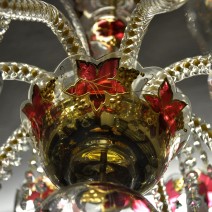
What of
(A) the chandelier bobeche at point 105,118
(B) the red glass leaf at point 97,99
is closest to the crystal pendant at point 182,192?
(A) the chandelier bobeche at point 105,118

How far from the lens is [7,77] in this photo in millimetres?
1037

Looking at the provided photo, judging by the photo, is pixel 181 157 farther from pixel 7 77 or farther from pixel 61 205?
pixel 61 205

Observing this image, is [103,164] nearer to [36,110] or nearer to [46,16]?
[36,110]

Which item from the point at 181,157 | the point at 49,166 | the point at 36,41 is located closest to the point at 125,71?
the point at 49,166

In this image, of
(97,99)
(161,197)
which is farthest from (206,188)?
(97,99)

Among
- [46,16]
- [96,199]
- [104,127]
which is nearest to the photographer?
[96,199]

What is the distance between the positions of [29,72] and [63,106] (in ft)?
0.50

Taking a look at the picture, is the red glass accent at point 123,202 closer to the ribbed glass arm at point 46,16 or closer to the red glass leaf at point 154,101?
the red glass leaf at point 154,101

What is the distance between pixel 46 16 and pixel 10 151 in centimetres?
22

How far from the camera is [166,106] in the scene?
3.04ft

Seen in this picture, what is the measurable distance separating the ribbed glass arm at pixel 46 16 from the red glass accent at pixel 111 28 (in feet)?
0.45

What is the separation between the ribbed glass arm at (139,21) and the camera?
98 cm

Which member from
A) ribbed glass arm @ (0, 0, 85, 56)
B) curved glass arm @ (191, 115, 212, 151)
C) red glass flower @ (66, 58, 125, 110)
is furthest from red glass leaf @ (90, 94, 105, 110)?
curved glass arm @ (191, 115, 212, 151)

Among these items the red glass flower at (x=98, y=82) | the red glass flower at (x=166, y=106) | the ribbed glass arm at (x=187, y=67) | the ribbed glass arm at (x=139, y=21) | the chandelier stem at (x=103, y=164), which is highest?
the ribbed glass arm at (x=139, y=21)
